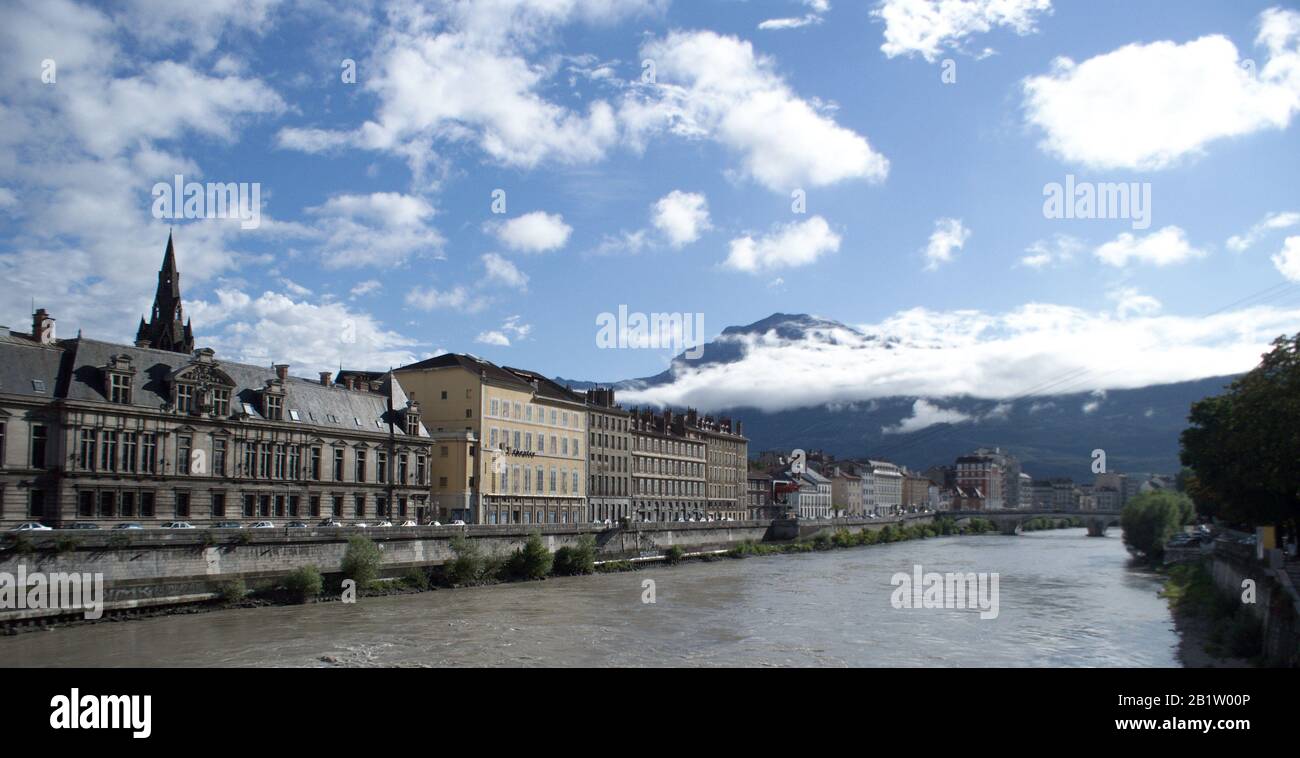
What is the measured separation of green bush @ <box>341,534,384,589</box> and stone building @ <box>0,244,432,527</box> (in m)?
8.60

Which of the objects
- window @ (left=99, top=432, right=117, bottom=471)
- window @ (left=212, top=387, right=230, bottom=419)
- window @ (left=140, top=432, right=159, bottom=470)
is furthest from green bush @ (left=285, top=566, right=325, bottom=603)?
window @ (left=212, top=387, right=230, bottom=419)

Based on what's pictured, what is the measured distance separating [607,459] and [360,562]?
1879 inches

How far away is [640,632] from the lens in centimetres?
3756

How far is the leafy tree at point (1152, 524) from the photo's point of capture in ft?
275

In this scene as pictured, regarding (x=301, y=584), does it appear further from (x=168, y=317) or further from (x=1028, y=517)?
(x=1028, y=517)

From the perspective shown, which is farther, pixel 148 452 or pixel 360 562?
pixel 148 452

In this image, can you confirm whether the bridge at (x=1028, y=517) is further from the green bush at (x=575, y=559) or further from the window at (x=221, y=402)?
the window at (x=221, y=402)

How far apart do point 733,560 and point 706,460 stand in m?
34.1

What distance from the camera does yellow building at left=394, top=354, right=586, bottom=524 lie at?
238ft

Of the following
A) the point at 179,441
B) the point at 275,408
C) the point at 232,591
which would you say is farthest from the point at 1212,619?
the point at 179,441

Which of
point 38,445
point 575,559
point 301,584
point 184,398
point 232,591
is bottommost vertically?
point 575,559

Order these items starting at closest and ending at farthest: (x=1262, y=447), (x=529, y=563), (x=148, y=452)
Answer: (x=1262, y=447) → (x=148, y=452) → (x=529, y=563)
